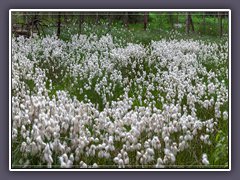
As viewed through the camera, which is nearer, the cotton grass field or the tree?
the cotton grass field

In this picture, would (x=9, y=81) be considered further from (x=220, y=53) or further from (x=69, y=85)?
(x=220, y=53)

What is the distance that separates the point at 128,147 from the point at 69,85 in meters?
1.34

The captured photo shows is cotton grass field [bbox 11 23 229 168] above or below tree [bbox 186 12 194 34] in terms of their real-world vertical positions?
below

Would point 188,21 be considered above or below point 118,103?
above

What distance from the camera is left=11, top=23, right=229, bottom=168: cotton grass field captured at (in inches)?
158

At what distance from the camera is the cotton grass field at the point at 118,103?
4016mm

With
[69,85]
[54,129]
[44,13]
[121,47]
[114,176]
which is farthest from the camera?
[121,47]

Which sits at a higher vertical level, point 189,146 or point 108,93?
point 108,93

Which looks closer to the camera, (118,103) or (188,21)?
(118,103)

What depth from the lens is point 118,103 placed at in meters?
4.64

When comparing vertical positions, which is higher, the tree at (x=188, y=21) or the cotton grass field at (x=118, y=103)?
the tree at (x=188, y=21)

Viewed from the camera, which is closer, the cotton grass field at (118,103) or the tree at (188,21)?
the cotton grass field at (118,103)
